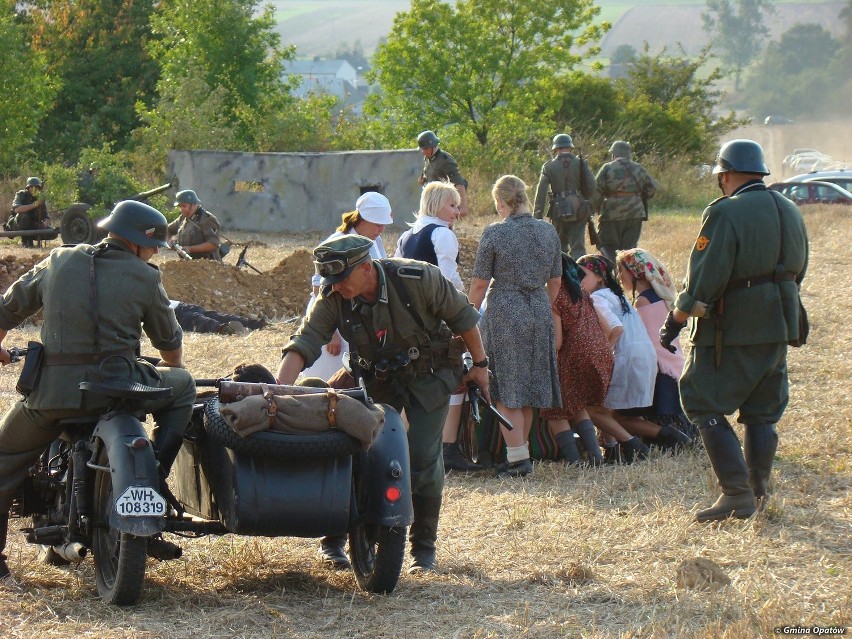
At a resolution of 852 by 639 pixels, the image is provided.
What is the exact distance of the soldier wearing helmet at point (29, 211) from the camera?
20281 mm

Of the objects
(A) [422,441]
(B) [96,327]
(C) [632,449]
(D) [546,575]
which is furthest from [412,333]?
(C) [632,449]

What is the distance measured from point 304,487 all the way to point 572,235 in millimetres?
10697

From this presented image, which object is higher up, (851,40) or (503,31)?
(851,40)

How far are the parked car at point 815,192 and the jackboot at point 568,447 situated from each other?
70.0ft

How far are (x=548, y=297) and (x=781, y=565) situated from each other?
8.52 ft

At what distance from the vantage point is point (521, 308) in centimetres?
743

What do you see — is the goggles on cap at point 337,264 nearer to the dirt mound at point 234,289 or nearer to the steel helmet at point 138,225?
the steel helmet at point 138,225

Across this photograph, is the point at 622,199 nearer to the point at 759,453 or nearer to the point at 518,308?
the point at 518,308

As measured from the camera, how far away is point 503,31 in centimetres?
3222

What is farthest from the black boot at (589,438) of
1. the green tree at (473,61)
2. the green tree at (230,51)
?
the green tree at (473,61)

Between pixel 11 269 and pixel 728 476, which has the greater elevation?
pixel 11 269

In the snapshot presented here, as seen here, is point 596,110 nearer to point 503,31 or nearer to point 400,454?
point 503,31

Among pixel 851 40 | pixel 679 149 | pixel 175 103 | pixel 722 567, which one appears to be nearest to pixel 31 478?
pixel 722 567

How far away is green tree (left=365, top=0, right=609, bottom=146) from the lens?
3164 centimetres
